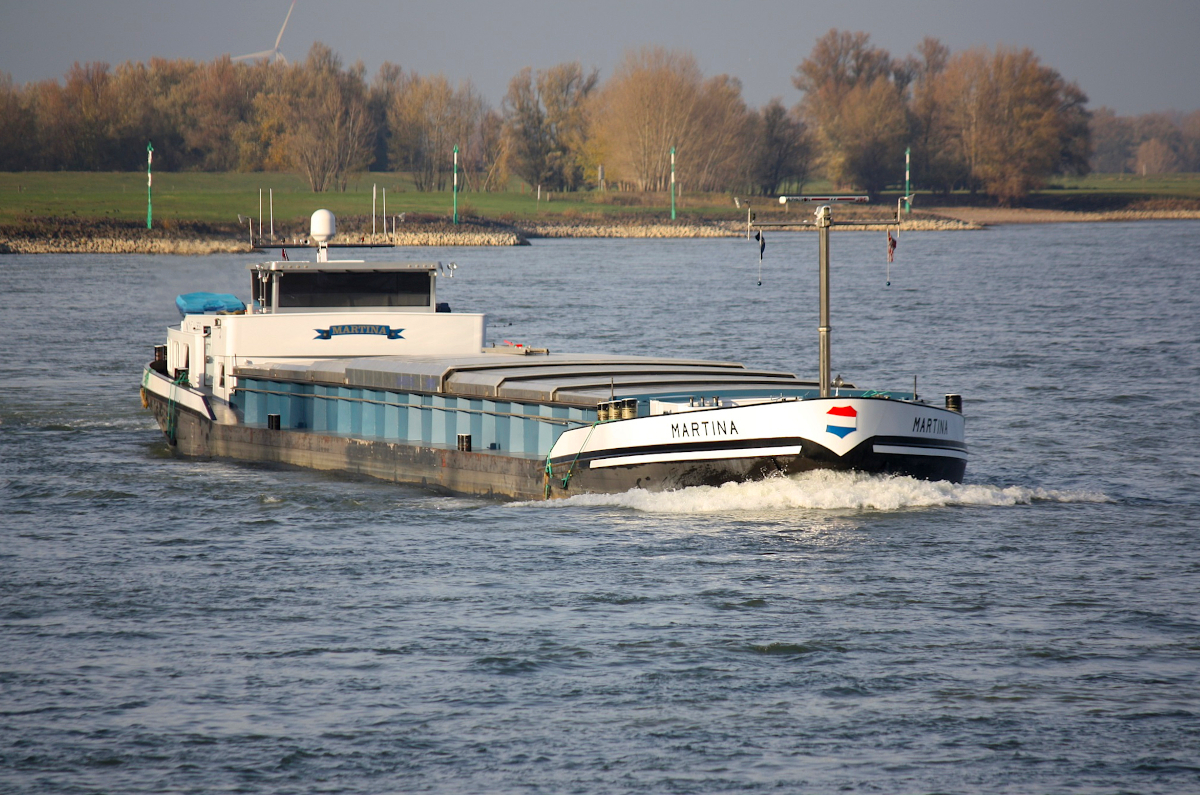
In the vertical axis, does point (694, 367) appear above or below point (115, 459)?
above

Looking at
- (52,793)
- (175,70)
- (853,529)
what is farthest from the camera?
(175,70)

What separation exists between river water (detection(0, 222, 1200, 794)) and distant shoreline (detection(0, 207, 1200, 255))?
165ft

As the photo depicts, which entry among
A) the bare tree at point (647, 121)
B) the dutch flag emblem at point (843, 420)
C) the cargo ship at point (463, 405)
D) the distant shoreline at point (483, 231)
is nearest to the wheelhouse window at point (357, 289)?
the cargo ship at point (463, 405)

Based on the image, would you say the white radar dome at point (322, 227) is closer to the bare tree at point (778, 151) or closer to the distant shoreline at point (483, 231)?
the distant shoreline at point (483, 231)

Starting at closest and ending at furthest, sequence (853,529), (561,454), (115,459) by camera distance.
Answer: (853,529) < (561,454) < (115,459)

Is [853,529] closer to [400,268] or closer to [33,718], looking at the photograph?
[33,718]

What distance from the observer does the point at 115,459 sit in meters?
32.2

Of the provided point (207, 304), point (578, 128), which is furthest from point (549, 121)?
point (207, 304)

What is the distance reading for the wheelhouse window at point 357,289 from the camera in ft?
109

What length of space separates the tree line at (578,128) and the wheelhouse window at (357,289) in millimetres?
146461

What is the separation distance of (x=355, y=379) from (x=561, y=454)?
6750 mm

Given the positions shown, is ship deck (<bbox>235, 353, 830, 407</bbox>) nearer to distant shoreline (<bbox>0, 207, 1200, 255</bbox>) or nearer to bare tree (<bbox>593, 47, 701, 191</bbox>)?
distant shoreline (<bbox>0, 207, 1200, 255</bbox>)

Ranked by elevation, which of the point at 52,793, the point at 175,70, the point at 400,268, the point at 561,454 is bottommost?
the point at 52,793

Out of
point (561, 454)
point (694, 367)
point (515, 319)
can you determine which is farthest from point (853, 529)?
point (515, 319)
